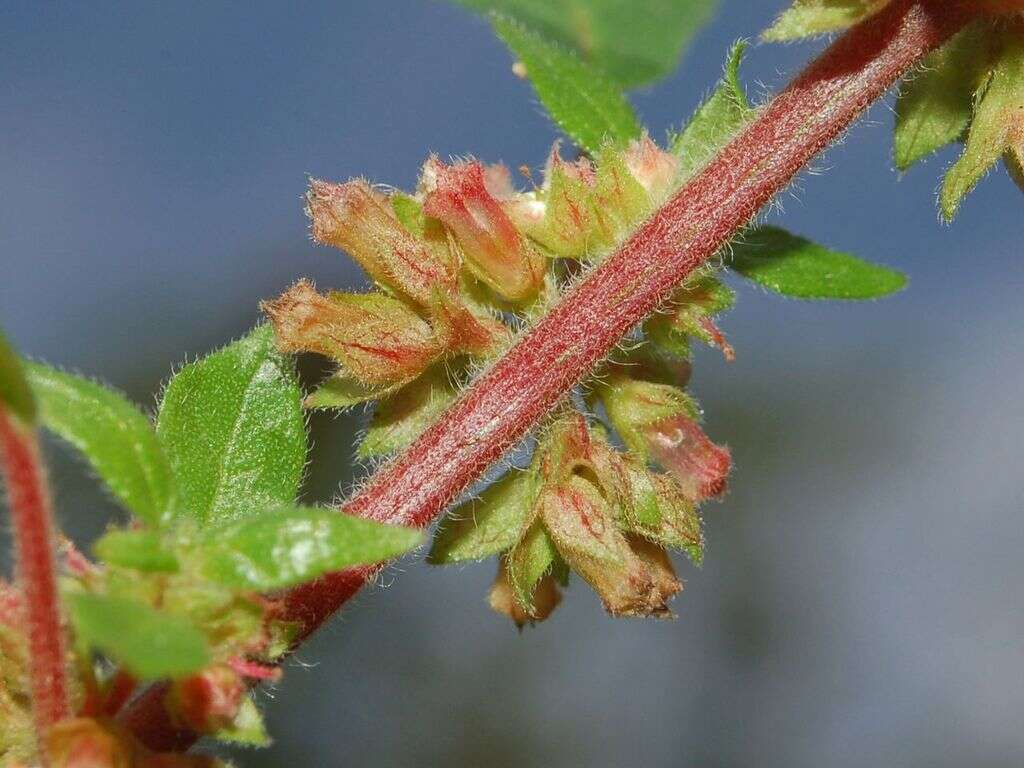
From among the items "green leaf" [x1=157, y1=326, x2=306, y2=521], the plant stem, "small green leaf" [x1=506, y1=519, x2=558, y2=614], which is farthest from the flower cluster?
the plant stem

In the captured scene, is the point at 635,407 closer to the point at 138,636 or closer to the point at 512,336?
the point at 512,336

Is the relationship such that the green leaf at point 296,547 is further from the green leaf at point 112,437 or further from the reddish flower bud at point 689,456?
the reddish flower bud at point 689,456

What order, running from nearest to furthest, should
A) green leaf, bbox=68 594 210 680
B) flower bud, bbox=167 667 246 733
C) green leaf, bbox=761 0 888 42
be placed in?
green leaf, bbox=68 594 210 680
flower bud, bbox=167 667 246 733
green leaf, bbox=761 0 888 42

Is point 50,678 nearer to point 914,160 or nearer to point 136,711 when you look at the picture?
point 136,711

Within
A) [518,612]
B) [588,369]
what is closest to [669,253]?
[588,369]

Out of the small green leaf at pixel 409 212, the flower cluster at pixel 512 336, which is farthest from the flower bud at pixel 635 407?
the small green leaf at pixel 409 212

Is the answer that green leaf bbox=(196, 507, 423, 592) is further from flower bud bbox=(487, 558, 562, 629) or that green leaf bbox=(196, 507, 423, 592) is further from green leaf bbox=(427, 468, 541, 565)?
flower bud bbox=(487, 558, 562, 629)

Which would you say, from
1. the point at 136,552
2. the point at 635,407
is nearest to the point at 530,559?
the point at 635,407
